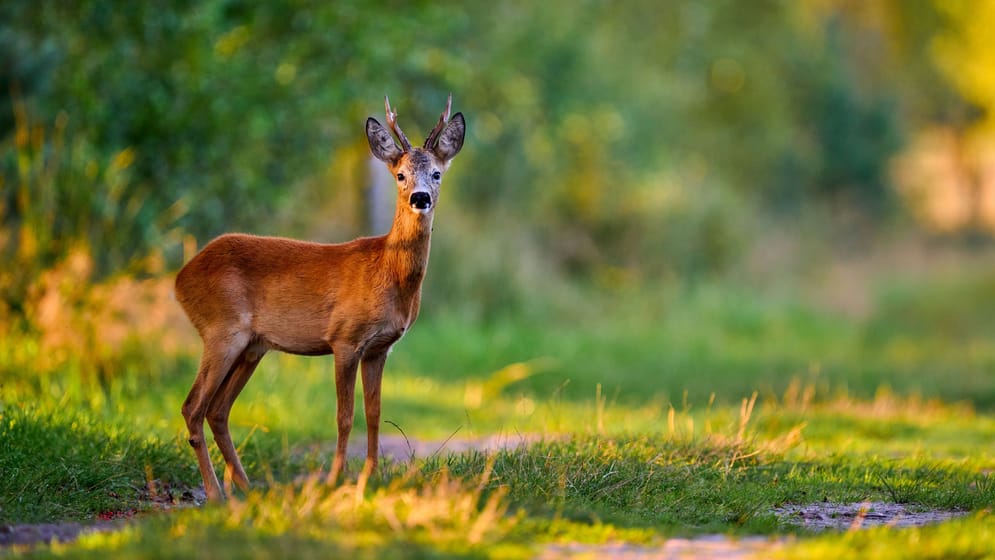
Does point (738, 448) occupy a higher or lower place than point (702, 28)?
lower

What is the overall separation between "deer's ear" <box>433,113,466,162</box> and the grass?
5.96ft

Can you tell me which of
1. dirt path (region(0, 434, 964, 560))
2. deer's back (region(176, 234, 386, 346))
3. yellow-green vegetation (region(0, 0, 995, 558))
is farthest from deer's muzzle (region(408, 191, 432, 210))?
dirt path (region(0, 434, 964, 560))

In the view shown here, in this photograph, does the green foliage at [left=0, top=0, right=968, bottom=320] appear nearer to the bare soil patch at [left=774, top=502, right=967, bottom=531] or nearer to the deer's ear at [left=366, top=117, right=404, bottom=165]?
the deer's ear at [left=366, top=117, right=404, bottom=165]

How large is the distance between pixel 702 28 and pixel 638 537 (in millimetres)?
35263

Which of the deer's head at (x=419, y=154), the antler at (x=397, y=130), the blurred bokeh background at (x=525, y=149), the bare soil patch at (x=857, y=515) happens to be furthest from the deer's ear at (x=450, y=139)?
the blurred bokeh background at (x=525, y=149)

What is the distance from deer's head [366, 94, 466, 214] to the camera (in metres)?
7.16

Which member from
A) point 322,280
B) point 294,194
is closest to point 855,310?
point 294,194

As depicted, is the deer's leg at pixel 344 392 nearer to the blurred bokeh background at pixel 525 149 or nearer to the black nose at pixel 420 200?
the black nose at pixel 420 200

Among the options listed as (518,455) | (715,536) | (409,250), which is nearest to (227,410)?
(409,250)

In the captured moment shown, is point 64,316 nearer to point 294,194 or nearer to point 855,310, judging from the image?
point 294,194

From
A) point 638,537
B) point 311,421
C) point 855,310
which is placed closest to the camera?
point 638,537

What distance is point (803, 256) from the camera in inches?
1194

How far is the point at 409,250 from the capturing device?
23.8 ft

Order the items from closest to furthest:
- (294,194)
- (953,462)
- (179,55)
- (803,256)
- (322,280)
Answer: (322,280) → (953,462) → (179,55) → (294,194) → (803,256)
